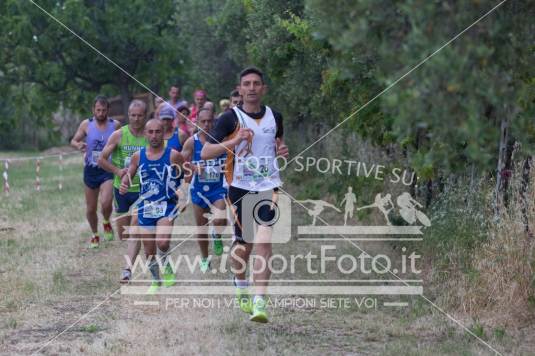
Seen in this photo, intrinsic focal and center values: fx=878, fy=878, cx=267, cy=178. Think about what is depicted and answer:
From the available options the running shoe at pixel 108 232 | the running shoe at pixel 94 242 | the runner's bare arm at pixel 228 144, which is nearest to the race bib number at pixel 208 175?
the running shoe at pixel 94 242

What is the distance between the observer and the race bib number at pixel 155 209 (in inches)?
324

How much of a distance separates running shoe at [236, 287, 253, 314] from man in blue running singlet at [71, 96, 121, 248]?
3594 mm

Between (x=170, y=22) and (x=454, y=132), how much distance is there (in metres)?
21.3

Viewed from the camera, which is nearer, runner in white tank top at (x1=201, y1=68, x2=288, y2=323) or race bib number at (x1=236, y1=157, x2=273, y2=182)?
runner in white tank top at (x1=201, y1=68, x2=288, y2=323)

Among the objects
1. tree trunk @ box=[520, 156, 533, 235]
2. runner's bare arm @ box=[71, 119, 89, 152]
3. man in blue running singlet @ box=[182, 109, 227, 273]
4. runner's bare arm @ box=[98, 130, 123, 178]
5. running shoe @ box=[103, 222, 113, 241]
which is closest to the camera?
tree trunk @ box=[520, 156, 533, 235]

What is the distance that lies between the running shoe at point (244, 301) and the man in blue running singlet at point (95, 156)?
3.59 m

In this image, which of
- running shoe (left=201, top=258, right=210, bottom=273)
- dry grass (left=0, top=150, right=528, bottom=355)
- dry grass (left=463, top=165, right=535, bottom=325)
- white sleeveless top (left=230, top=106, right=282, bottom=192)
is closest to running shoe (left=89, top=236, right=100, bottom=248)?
dry grass (left=0, top=150, right=528, bottom=355)

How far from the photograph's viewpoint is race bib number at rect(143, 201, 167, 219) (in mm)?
8234

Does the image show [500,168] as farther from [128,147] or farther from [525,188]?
[128,147]

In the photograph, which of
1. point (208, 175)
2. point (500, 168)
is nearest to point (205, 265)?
point (208, 175)

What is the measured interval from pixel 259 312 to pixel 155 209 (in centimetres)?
193

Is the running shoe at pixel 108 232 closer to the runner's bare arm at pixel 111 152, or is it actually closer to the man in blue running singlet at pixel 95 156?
the man in blue running singlet at pixel 95 156

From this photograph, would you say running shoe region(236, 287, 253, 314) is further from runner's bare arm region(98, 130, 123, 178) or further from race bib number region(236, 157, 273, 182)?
runner's bare arm region(98, 130, 123, 178)

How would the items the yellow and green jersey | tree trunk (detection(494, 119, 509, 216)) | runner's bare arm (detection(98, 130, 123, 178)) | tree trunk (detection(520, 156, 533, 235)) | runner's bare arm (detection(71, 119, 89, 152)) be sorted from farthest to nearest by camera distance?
runner's bare arm (detection(71, 119, 89, 152)) → runner's bare arm (detection(98, 130, 123, 178)) → the yellow and green jersey → tree trunk (detection(494, 119, 509, 216)) → tree trunk (detection(520, 156, 533, 235))
